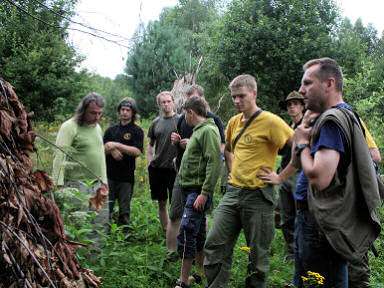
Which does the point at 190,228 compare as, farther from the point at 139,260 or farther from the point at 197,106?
the point at 197,106

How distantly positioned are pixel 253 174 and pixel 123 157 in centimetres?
235

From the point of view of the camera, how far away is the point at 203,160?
11.6 feet

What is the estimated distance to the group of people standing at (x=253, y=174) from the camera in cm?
205

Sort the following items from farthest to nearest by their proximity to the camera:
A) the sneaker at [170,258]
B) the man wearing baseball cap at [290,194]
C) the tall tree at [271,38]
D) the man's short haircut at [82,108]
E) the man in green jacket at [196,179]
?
the tall tree at [271,38]
the man wearing baseball cap at [290,194]
the man's short haircut at [82,108]
the sneaker at [170,258]
the man in green jacket at [196,179]

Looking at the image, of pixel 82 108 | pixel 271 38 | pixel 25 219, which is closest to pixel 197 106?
pixel 82 108

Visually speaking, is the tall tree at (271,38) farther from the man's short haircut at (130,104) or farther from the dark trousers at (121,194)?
the dark trousers at (121,194)

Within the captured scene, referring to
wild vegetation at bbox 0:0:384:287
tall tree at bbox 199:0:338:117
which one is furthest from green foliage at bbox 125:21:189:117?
tall tree at bbox 199:0:338:117

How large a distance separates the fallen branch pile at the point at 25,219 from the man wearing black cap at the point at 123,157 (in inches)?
120

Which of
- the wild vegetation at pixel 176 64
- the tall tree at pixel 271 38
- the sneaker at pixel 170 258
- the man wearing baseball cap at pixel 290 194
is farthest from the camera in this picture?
the tall tree at pixel 271 38

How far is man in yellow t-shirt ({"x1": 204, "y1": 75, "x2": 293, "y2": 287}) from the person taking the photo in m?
A: 3.05

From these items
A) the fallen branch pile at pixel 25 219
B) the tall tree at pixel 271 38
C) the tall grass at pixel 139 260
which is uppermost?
the tall tree at pixel 271 38

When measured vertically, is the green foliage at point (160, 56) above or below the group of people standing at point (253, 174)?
above

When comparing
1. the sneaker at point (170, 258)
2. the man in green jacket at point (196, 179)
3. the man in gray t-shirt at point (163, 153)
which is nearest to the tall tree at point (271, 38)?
the man in gray t-shirt at point (163, 153)

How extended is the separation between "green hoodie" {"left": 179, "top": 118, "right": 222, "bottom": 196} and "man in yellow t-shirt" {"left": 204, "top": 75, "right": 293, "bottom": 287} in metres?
0.24
